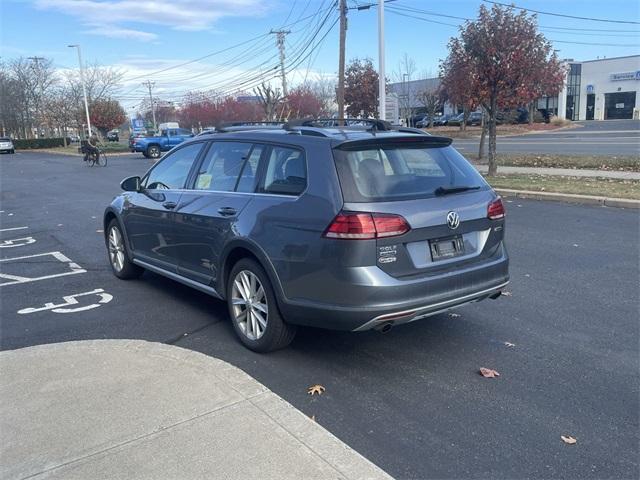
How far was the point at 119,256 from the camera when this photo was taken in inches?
268

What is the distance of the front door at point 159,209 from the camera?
5.54 m

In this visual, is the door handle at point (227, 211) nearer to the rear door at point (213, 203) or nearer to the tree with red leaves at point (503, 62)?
the rear door at point (213, 203)

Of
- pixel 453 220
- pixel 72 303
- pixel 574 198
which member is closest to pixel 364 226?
pixel 453 220

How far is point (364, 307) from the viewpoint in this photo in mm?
3775

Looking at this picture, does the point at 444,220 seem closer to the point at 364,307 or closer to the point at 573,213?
the point at 364,307

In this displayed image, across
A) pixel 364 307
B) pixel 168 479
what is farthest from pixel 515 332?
pixel 168 479

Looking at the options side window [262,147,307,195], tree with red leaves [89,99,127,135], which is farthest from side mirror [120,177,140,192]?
tree with red leaves [89,99,127,135]

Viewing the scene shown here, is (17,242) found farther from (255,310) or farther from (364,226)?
(364,226)

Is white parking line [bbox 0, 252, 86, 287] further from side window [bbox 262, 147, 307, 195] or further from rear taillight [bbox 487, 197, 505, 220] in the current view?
rear taillight [bbox 487, 197, 505, 220]

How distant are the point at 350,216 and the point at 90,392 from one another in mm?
2036

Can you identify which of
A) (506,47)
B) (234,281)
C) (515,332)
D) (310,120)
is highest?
(506,47)

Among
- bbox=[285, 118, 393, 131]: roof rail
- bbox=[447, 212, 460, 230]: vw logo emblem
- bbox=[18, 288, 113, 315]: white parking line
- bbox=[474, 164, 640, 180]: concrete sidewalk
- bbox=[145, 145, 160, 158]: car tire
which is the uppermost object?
bbox=[285, 118, 393, 131]: roof rail

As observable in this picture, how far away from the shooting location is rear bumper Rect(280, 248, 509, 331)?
3.79m

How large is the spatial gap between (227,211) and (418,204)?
5.19ft
